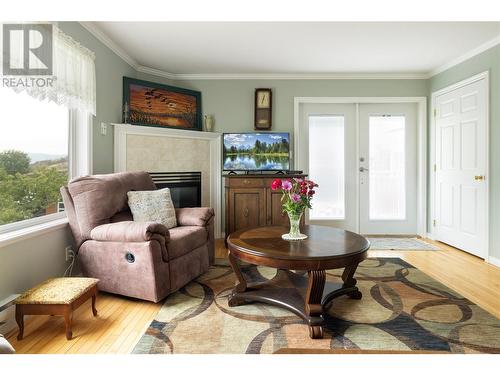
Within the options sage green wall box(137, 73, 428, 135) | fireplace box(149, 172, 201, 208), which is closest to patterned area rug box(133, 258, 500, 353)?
fireplace box(149, 172, 201, 208)

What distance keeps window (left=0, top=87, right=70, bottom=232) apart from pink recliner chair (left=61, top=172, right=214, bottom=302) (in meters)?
0.25

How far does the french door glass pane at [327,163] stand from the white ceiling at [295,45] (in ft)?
2.48

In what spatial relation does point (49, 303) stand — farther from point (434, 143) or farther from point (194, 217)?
point (434, 143)

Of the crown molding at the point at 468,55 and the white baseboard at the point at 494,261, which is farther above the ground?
the crown molding at the point at 468,55

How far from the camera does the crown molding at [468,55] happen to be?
122 inches

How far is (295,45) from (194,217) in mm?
2170

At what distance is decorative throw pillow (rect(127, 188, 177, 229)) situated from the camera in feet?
8.32

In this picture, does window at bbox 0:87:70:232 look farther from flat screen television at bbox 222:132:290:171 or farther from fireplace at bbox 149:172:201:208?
flat screen television at bbox 222:132:290:171

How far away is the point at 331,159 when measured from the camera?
4336 millimetres

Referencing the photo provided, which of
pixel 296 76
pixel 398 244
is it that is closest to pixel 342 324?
pixel 398 244

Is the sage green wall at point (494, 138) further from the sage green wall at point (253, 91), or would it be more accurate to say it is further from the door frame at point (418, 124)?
the sage green wall at point (253, 91)

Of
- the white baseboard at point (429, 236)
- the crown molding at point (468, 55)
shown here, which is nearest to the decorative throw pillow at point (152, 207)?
the white baseboard at point (429, 236)
